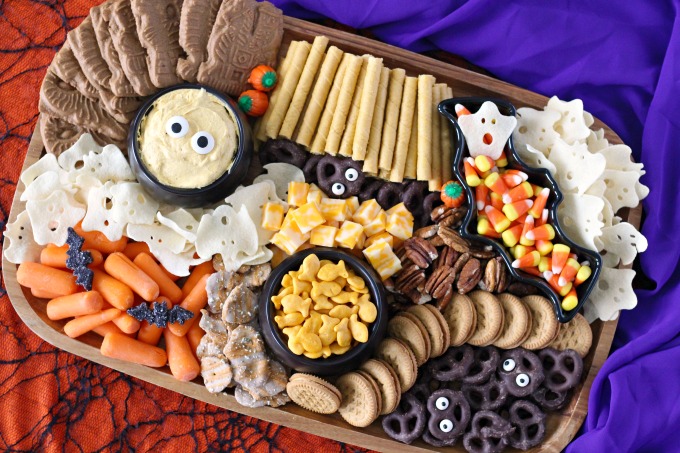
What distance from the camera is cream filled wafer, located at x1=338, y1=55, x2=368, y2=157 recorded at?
1993mm

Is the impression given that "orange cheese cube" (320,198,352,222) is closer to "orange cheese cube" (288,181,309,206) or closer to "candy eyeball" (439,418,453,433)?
"orange cheese cube" (288,181,309,206)

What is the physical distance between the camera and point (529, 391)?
199cm

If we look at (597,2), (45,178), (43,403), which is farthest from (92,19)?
(597,2)

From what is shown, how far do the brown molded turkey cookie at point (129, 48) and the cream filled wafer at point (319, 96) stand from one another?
1.51 ft

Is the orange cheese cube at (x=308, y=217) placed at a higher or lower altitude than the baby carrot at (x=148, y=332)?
higher

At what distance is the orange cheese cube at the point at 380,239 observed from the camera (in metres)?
2.00

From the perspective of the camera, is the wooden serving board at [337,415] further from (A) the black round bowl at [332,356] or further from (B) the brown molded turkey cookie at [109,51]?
(B) the brown molded turkey cookie at [109,51]

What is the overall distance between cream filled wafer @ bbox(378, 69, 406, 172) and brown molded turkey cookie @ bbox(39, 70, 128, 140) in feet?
2.61

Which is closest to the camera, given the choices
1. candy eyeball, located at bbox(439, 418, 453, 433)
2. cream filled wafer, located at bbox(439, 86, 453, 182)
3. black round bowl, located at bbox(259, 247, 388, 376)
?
black round bowl, located at bbox(259, 247, 388, 376)

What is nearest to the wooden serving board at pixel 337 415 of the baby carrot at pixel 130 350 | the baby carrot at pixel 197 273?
the baby carrot at pixel 130 350

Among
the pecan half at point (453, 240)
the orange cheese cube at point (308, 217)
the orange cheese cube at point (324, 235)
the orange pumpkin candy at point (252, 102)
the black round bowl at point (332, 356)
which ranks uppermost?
the orange pumpkin candy at point (252, 102)

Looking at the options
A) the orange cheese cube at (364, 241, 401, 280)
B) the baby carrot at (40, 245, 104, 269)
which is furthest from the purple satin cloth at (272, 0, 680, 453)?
the baby carrot at (40, 245, 104, 269)

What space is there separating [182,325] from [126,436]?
0.52 metres

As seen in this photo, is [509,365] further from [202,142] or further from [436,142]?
[202,142]
